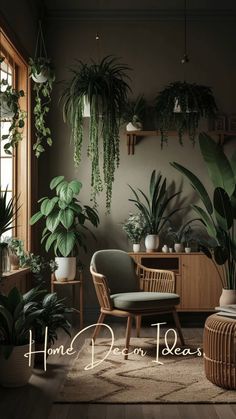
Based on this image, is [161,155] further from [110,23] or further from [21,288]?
[21,288]

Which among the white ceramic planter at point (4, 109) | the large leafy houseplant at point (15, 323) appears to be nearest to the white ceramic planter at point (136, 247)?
the large leafy houseplant at point (15, 323)

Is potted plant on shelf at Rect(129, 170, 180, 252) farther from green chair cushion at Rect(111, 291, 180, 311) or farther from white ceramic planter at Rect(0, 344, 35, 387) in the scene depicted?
white ceramic planter at Rect(0, 344, 35, 387)

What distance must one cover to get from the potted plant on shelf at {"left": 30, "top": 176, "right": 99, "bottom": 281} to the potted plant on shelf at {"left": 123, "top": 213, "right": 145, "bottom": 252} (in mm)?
450

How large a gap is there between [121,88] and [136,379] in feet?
8.43

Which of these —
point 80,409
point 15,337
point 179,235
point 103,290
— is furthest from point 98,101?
point 80,409

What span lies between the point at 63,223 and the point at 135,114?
1.46 metres

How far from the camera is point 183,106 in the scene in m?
5.74

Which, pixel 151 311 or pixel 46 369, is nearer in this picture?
pixel 46 369

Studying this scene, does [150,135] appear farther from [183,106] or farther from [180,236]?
[180,236]

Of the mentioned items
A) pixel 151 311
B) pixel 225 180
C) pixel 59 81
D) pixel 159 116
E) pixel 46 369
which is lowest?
pixel 46 369

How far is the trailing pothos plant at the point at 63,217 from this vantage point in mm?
5637

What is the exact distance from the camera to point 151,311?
4.65 m

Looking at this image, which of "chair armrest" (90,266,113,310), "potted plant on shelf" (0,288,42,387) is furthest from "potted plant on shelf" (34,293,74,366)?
"chair armrest" (90,266,113,310)

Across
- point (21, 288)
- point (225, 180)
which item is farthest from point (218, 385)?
point (21, 288)
